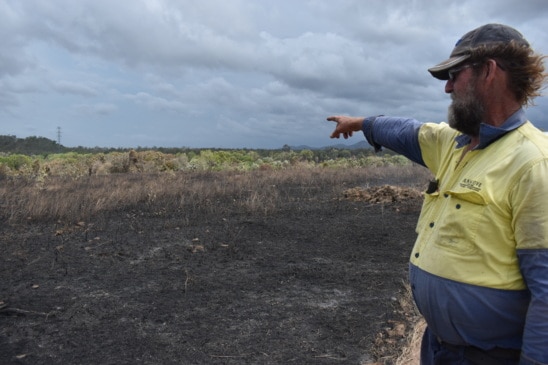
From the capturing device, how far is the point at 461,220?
1.56m

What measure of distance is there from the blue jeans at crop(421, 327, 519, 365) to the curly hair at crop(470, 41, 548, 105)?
925mm

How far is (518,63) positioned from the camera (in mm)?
1574

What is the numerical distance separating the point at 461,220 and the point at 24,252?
6622 millimetres

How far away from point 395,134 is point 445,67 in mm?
530

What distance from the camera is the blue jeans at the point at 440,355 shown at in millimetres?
1646

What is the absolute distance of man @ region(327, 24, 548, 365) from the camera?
1.39 metres

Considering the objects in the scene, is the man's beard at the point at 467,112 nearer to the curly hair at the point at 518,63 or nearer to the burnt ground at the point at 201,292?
the curly hair at the point at 518,63

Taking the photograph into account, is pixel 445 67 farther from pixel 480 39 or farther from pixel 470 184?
pixel 470 184

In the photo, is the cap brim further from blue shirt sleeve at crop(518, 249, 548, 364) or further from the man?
blue shirt sleeve at crop(518, 249, 548, 364)

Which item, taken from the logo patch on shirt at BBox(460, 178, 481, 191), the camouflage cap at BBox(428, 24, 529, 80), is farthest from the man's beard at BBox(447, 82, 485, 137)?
the logo patch on shirt at BBox(460, 178, 481, 191)

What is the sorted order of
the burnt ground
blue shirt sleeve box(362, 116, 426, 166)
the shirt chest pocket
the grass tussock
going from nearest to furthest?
1. the shirt chest pocket
2. blue shirt sleeve box(362, 116, 426, 166)
3. the burnt ground
4. the grass tussock

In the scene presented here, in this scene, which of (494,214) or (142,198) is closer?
(494,214)

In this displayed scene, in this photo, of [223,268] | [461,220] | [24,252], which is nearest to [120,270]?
[223,268]

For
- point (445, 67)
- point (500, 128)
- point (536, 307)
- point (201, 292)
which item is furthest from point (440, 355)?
point (201, 292)
